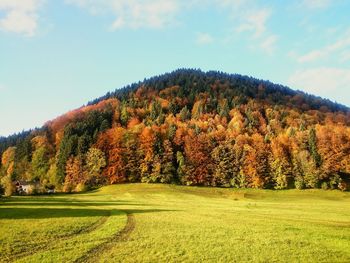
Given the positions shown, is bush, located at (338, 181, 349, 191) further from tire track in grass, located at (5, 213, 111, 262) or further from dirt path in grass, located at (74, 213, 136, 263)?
tire track in grass, located at (5, 213, 111, 262)

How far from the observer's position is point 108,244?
29.0 metres

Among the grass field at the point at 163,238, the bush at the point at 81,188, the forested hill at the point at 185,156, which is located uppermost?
the forested hill at the point at 185,156

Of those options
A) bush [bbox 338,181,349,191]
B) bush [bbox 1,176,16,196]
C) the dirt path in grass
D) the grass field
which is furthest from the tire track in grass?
bush [bbox 338,181,349,191]

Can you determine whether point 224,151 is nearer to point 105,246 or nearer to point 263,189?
point 263,189

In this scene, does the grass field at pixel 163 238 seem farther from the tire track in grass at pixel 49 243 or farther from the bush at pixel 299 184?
the bush at pixel 299 184

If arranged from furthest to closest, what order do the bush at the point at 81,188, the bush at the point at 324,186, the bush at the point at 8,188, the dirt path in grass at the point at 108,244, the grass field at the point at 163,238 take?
the bush at the point at 81,188
the bush at the point at 324,186
the bush at the point at 8,188
the grass field at the point at 163,238
the dirt path in grass at the point at 108,244

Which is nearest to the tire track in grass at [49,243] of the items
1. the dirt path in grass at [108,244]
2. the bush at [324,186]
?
the dirt path in grass at [108,244]

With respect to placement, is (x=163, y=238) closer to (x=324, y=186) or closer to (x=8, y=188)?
(x=8, y=188)

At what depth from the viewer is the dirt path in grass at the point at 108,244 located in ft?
80.5

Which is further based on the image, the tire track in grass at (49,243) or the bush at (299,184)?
the bush at (299,184)

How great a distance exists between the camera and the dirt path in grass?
2453 cm

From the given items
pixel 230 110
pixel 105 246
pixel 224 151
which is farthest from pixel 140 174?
pixel 105 246

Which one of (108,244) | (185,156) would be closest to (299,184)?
(185,156)

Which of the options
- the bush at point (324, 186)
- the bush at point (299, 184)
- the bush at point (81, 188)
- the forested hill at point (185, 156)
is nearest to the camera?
the bush at point (324, 186)
